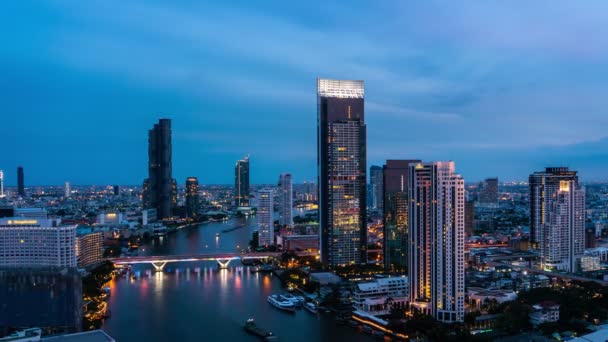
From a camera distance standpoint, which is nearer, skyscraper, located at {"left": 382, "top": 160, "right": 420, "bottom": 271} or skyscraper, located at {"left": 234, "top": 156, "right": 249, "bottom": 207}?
skyscraper, located at {"left": 382, "top": 160, "right": 420, "bottom": 271}

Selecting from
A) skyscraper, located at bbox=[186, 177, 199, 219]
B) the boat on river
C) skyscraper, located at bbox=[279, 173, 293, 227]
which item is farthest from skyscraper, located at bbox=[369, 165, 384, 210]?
the boat on river

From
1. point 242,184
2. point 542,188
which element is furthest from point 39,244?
→ point 242,184

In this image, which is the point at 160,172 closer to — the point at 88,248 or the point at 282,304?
the point at 88,248

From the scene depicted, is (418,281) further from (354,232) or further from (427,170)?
(354,232)

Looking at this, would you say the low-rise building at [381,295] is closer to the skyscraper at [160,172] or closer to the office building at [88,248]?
the office building at [88,248]

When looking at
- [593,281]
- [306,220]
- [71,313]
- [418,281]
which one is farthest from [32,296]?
[306,220]

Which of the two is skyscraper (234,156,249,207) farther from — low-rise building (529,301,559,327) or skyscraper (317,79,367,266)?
low-rise building (529,301,559,327)
